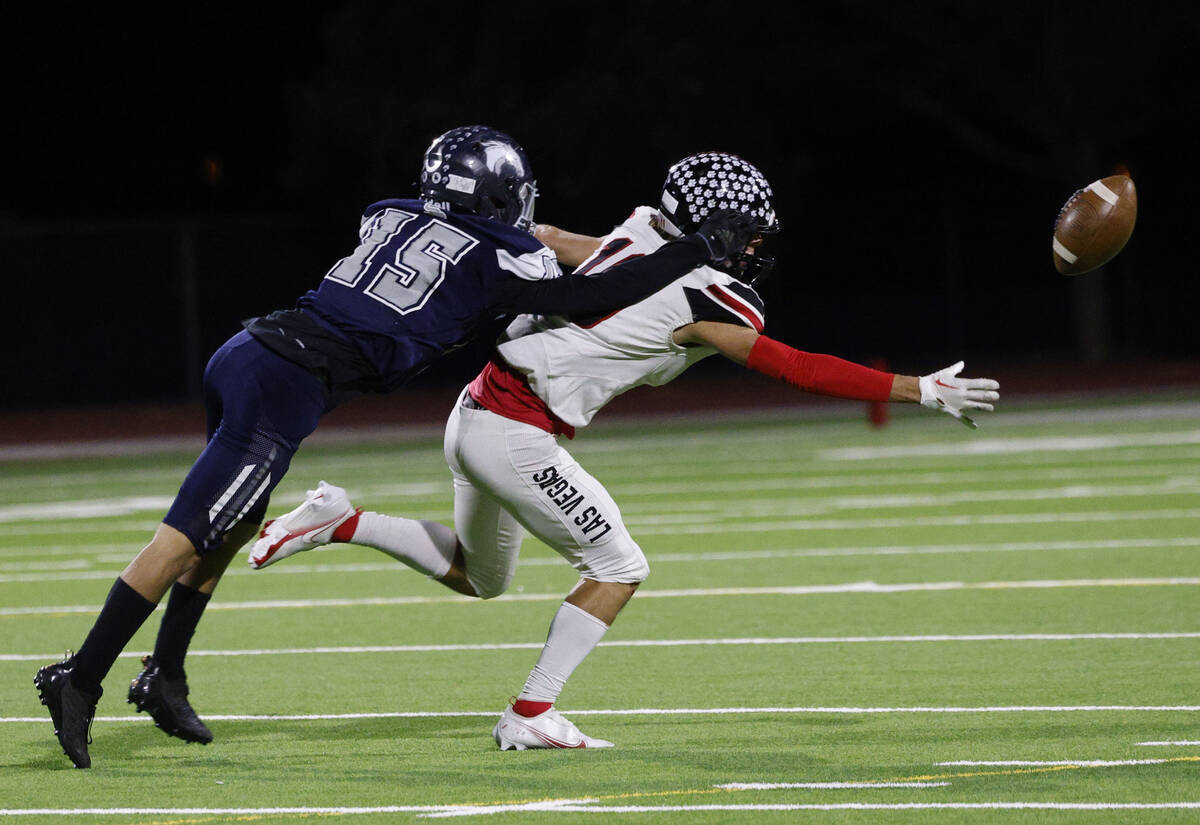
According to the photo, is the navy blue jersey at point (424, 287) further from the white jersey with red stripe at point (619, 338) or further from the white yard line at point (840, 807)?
the white yard line at point (840, 807)

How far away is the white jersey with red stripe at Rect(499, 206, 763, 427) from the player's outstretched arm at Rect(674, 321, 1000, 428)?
0.05 meters

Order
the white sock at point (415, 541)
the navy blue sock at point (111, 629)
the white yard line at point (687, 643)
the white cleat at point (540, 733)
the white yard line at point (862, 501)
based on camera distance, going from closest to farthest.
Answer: the navy blue sock at point (111, 629) → the white cleat at point (540, 733) → the white sock at point (415, 541) → the white yard line at point (687, 643) → the white yard line at point (862, 501)

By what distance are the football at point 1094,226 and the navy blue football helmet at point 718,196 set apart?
1184 millimetres

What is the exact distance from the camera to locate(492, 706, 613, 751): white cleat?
5.96 meters

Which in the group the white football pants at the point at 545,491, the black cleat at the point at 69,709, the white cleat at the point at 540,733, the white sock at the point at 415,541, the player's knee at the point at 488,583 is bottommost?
the black cleat at the point at 69,709

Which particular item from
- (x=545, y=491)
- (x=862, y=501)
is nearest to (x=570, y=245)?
(x=545, y=491)

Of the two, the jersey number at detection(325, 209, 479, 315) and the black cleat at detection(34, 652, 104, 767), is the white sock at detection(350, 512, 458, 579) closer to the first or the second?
the jersey number at detection(325, 209, 479, 315)

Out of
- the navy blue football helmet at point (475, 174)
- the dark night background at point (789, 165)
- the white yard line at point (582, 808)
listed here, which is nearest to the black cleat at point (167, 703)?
the white yard line at point (582, 808)

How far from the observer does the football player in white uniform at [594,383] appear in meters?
5.97

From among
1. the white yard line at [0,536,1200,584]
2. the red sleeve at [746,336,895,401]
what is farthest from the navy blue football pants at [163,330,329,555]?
the white yard line at [0,536,1200,584]

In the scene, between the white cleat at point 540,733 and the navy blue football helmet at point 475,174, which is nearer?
the white cleat at point 540,733

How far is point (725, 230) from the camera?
6.07 m

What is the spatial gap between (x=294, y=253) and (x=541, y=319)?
979 inches

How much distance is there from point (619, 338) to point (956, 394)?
1.07 m
